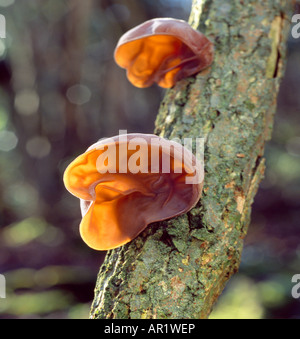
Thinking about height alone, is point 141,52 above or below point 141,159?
above

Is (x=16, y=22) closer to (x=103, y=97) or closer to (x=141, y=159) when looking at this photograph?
(x=103, y=97)

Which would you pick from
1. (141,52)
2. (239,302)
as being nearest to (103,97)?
(239,302)

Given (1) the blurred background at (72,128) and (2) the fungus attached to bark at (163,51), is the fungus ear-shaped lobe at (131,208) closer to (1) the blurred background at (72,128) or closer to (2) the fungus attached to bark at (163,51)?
(2) the fungus attached to bark at (163,51)

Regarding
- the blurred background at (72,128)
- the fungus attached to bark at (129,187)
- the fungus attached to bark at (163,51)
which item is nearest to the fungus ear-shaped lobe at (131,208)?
the fungus attached to bark at (129,187)

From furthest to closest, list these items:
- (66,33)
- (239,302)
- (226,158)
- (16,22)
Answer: (16,22), (66,33), (239,302), (226,158)

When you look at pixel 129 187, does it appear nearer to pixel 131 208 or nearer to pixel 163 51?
pixel 131 208

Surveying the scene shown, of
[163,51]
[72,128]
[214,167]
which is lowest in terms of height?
[214,167]

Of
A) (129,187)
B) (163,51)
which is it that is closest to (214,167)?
(129,187)
